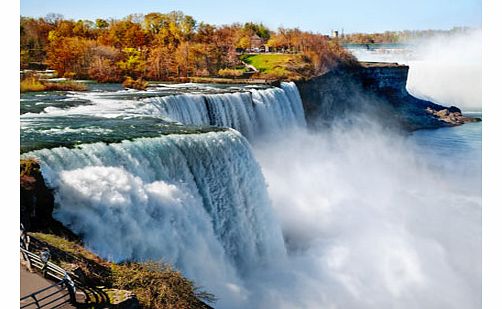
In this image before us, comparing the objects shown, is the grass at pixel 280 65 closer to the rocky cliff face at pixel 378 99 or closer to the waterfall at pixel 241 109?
the rocky cliff face at pixel 378 99

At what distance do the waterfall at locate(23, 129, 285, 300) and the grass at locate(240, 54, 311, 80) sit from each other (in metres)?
19.7

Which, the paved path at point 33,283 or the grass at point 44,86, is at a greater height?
the grass at point 44,86

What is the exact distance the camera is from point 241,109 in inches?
850

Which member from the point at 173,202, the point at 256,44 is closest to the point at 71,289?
the point at 173,202

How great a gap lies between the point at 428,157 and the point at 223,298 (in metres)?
21.2

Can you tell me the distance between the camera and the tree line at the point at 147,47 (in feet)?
93.3

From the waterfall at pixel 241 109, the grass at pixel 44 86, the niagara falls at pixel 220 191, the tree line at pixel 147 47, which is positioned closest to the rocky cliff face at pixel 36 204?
the niagara falls at pixel 220 191

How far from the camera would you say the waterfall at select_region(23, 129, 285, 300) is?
921 centimetres

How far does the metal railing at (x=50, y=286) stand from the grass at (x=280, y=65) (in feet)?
86.8

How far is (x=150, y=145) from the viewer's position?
11312 mm

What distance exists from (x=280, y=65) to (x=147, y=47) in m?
9.25

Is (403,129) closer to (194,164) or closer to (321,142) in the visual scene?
(321,142)

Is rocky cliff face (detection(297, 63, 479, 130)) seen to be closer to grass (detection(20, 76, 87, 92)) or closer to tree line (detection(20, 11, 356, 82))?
tree line (detection(20, 11, 356, 82))

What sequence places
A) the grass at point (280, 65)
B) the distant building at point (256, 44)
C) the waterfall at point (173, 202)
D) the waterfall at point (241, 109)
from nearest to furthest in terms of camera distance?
the waterfall at point (173, 202)
the waterfall at point (241, 109)
the grass at point (280, 65)
the distant building at point (256, 44)
